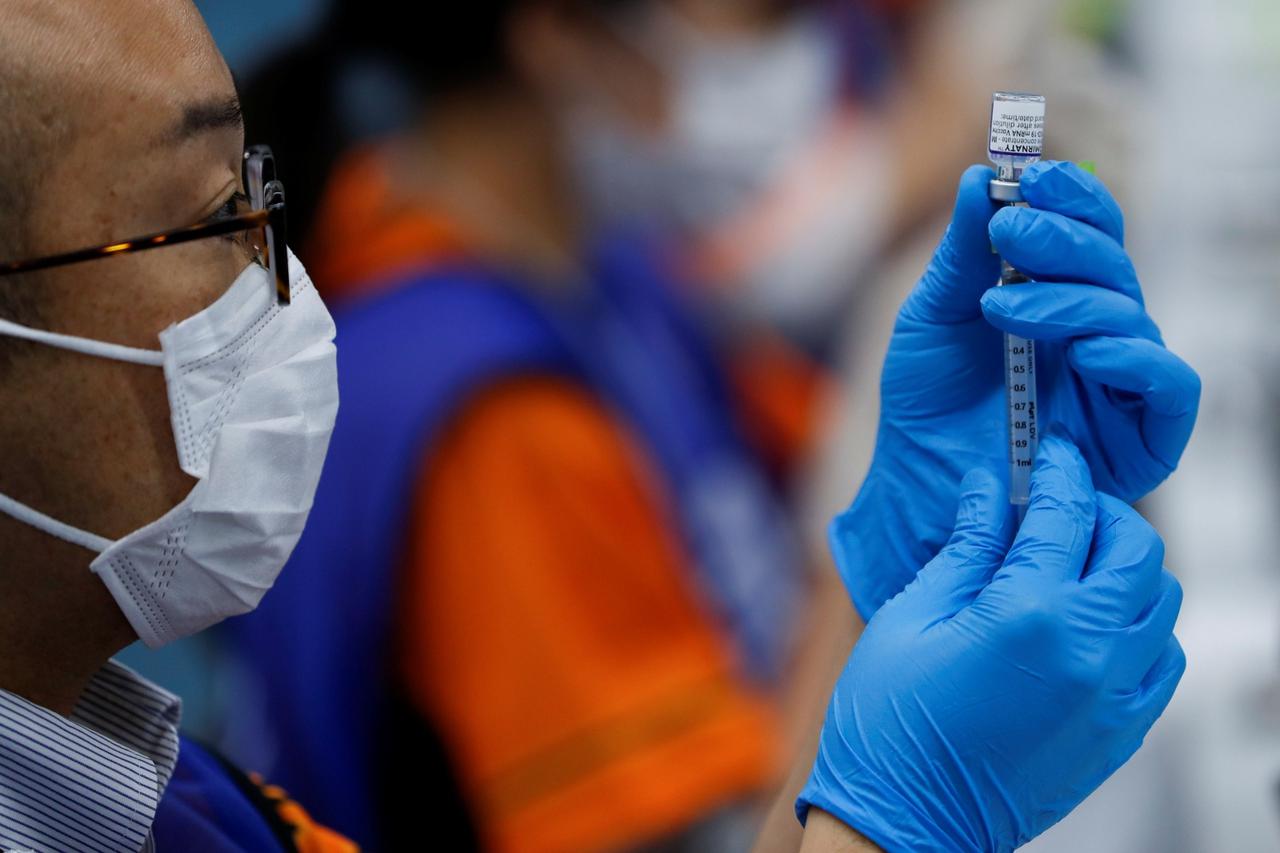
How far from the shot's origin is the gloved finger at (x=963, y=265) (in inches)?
41.3

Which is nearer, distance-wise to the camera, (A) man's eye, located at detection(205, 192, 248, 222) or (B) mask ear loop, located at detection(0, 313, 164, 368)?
(B) mask ear loop, located at detection(0, 313, 164, 368)

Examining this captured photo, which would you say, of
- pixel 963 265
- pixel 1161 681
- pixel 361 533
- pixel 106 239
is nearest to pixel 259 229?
pixel 106 239

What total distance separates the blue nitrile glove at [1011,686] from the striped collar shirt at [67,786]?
532mm

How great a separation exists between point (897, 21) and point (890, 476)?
4.55ft

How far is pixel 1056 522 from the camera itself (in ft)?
3.21

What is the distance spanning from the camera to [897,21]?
2311 mm

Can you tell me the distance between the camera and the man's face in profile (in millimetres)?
913

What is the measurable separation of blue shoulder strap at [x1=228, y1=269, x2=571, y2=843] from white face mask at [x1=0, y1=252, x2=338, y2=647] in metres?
0.89

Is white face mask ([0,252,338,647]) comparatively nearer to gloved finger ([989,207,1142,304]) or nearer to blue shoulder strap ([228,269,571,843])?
gloved finger ([989,207,1142,304])

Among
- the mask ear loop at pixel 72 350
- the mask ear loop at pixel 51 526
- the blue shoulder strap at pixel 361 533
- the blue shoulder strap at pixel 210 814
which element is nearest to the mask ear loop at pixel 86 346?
the mask ear loop at pixel 72 350

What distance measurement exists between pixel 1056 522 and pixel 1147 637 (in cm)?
11

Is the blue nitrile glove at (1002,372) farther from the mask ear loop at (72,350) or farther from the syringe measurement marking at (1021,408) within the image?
the mask ear loop at (72,350)

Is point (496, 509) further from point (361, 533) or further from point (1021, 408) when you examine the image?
point (1021, 408)

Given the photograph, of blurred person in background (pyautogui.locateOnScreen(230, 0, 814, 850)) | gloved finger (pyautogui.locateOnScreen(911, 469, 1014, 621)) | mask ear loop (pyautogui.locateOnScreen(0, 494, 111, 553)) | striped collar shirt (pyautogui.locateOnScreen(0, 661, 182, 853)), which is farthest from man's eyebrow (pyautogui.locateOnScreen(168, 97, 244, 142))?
blurred person in background (pyautogui.locateOnScreen(230, 0, 814, 850))
